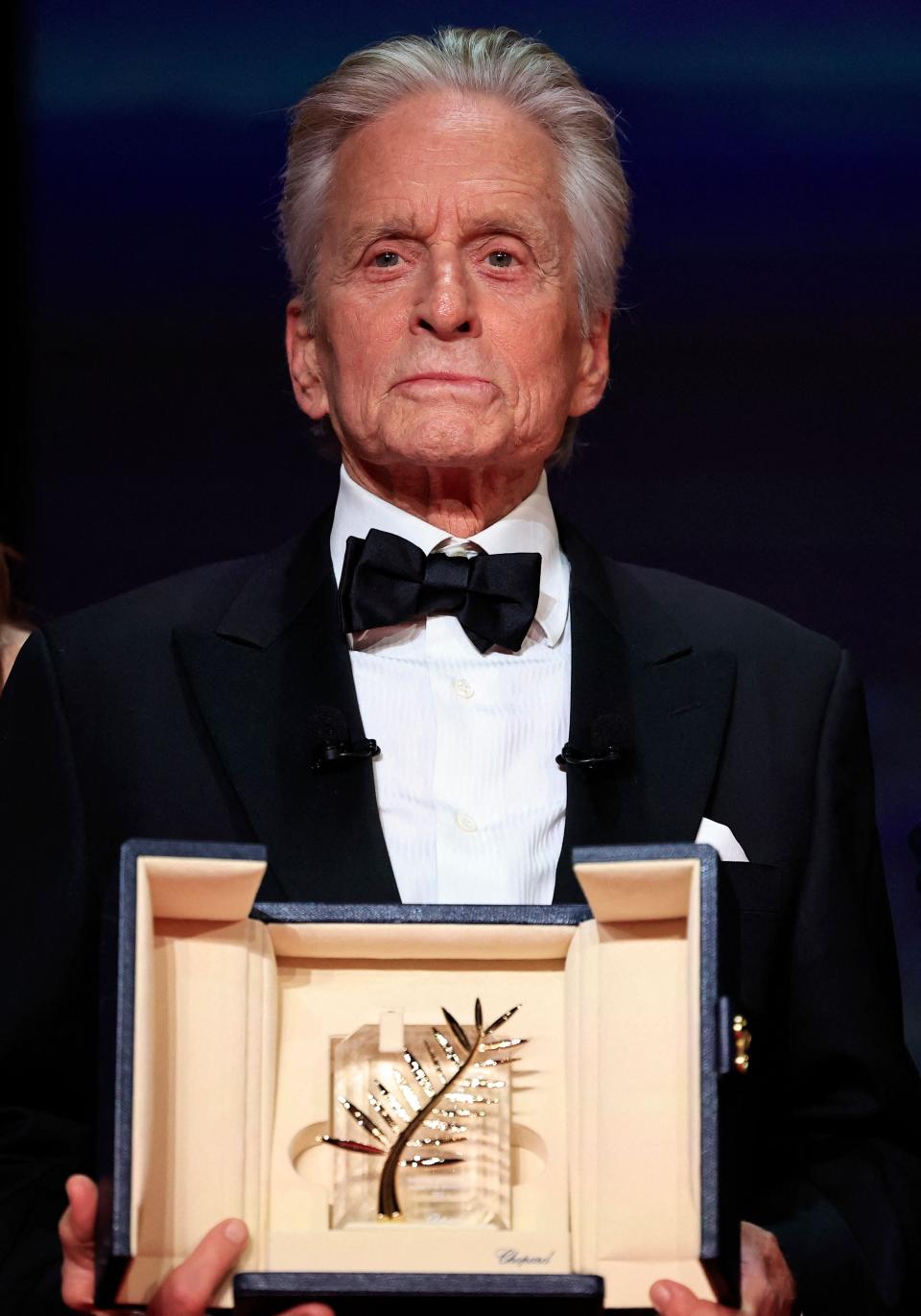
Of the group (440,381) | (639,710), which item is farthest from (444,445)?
(639,710)

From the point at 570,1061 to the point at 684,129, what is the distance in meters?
1.84

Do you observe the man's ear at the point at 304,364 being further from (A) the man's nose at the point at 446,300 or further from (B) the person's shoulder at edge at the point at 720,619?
(B) the person's shoulder at edge at the point at 720,619

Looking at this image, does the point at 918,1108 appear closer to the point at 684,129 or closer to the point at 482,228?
the point at 482,228

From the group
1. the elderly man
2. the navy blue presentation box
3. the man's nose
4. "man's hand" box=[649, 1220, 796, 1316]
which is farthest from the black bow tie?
"man's hand" box=[649, 1220, 796, 1316]

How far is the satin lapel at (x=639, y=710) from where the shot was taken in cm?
210

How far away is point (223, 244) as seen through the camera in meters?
3.20

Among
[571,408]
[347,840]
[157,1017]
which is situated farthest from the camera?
[571,408]

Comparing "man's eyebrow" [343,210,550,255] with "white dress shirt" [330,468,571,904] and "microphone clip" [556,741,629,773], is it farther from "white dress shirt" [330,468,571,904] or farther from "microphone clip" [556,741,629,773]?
"microphone clip" [556,741,629,773]

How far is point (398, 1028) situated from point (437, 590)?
60 centimetres

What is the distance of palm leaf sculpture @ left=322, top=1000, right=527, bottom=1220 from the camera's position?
5.79 feet

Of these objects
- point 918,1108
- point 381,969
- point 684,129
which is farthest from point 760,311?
point 381,969

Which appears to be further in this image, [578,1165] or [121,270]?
[121,270]

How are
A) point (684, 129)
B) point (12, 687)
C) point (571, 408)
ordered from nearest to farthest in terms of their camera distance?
point (12, 687), point (571, 408), point (684, 129)

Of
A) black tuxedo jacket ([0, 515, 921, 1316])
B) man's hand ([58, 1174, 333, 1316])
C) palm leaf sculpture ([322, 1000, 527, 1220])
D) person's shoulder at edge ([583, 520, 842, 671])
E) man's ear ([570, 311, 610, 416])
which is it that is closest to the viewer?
man's hand ([58, 1174, 333, 1316])
